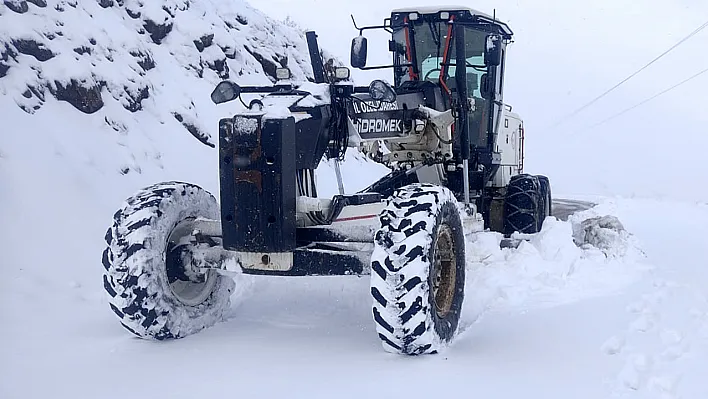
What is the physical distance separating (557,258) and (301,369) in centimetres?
385

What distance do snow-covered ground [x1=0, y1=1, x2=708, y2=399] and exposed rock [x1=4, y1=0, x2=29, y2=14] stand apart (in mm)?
86

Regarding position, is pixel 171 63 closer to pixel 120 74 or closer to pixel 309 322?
pixel 120 74

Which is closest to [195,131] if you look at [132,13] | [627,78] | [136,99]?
[136,99]

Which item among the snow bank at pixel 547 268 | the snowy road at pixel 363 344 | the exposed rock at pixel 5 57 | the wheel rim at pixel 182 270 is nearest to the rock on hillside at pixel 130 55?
the exposed rock at pixel 5 57

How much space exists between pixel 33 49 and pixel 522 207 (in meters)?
6.34

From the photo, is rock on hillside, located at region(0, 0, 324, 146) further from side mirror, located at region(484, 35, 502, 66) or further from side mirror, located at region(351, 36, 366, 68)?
side mirror, located at region(484, 35, 502, 66)

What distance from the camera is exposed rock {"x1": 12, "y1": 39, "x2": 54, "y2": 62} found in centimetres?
875

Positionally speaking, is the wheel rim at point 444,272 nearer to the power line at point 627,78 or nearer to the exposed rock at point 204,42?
the exposed rock at point 204,42

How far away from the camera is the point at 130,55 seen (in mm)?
10594

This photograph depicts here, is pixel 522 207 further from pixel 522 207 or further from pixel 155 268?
pixel 155 268

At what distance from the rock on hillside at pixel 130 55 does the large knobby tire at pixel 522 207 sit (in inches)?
183

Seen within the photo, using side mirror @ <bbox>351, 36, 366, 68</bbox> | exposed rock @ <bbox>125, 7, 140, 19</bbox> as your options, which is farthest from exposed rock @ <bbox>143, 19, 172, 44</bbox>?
side mirror @ <bbox>351, 36, 366, 68</bbox>

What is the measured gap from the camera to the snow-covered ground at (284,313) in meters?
4.17

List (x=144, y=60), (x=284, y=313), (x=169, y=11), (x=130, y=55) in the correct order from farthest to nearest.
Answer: (x=169, y=11)
(x=144, y=60)
(x=130, y=55)
(x=284, y=313)
